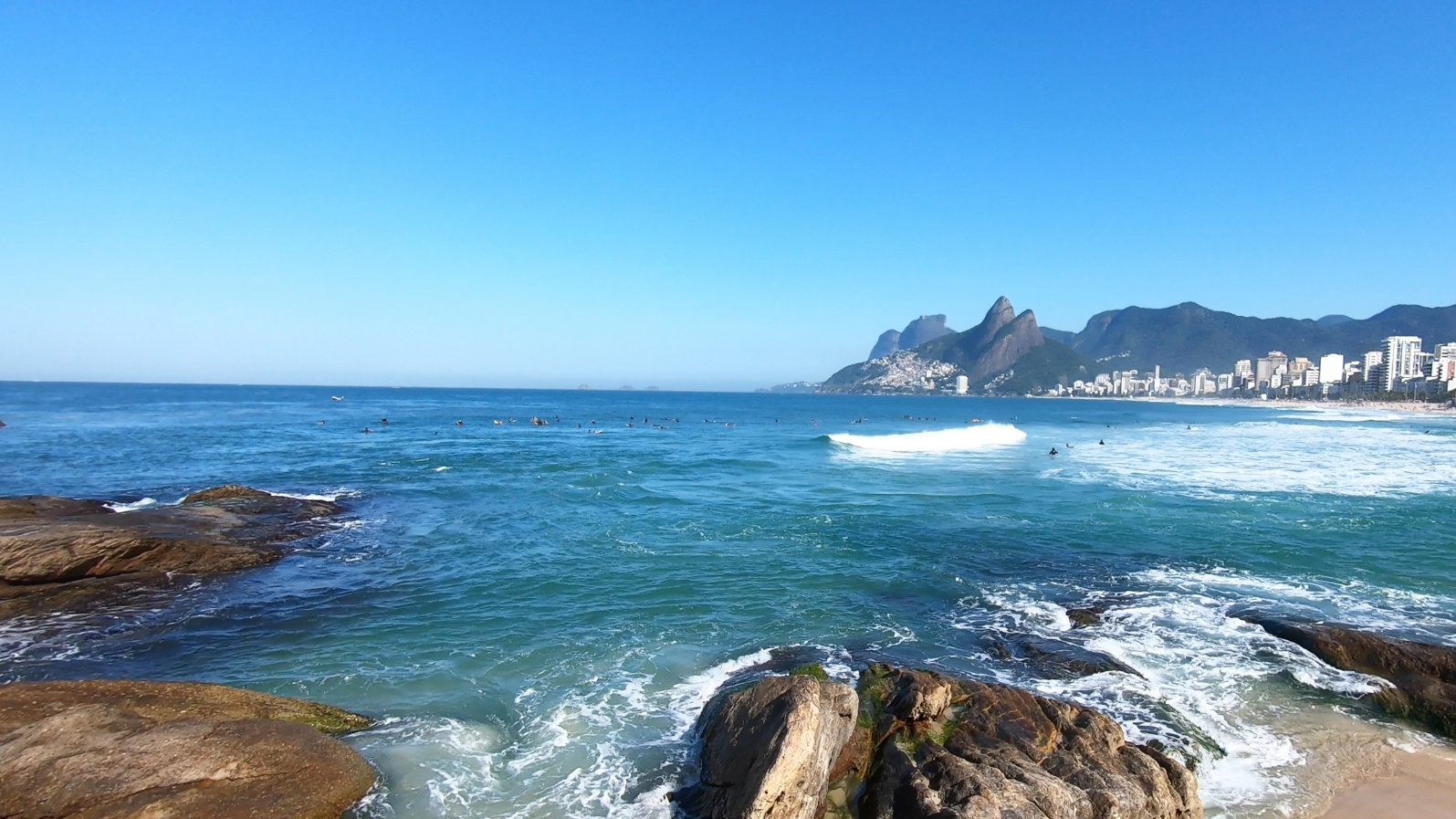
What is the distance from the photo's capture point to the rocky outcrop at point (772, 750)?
7812 millimetres

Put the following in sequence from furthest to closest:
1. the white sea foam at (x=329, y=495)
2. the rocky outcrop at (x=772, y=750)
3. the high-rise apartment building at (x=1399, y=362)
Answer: the high-rise apartment building at (x=1399, y=362), the white sea foam at (x=329, y=495), the rocky outcrop at (x=772, y=750)

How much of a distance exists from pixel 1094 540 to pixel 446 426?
64.0m

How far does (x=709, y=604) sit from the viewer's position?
53.8ft

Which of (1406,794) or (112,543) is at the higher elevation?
(112,543)

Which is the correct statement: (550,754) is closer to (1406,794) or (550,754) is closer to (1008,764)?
(1008,764)

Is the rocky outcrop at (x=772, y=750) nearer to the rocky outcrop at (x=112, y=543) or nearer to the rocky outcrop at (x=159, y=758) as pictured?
the rocky outcrop at (x=159, y=758)

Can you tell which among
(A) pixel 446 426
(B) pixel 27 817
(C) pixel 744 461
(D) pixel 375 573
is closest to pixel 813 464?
(C) pixel 744 461

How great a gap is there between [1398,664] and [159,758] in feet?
60.8

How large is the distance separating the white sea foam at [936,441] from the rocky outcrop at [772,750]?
44574 mm

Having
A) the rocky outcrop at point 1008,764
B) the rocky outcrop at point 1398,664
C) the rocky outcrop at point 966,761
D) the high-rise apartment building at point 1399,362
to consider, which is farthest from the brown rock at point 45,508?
the high-rise apartment building at point 1399,362

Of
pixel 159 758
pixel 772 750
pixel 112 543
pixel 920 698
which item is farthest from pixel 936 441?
pixel 159 758

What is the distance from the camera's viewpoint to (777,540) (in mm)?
22641

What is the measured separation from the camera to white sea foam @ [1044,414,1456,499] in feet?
110

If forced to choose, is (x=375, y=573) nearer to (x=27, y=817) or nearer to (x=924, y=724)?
(x=27, y=817)
